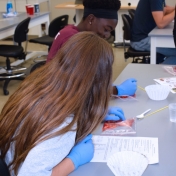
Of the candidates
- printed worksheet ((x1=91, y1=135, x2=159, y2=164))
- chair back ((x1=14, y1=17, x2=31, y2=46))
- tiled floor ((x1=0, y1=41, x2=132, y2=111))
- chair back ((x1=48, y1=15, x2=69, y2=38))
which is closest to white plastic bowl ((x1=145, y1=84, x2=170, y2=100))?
printed worksheet ((x1=91, y1=135, x2=159, y2=164))

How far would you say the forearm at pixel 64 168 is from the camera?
3.25 ft

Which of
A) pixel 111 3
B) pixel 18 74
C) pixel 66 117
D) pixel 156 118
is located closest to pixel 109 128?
pixel 156 118

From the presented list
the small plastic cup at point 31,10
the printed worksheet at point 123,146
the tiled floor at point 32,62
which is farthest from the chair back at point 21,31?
the printed worksheet at point 123,146

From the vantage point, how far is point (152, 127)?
129 cm

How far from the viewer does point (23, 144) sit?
1.00 meters

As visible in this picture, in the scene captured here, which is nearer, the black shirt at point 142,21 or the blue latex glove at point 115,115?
the blue latex glove at point 115,115

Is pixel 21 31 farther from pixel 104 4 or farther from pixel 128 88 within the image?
pixel 128 88

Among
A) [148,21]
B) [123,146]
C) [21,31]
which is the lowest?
[123,146]

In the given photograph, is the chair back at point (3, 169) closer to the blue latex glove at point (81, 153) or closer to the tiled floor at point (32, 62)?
the blue latex glove at point (81, 153)

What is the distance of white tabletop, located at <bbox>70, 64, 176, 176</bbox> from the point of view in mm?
1021

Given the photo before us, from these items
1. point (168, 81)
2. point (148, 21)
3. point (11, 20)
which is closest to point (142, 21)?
point (148, 21)

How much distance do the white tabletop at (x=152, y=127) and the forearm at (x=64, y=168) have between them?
3cm

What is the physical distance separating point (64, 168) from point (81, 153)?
0.08 metres

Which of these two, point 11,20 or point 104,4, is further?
point 11,20
